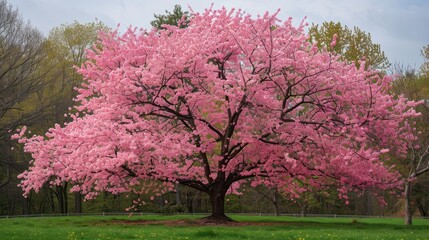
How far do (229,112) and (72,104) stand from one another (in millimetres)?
19841

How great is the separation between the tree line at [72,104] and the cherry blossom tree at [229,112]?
299 cm

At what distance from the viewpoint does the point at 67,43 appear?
147 feet

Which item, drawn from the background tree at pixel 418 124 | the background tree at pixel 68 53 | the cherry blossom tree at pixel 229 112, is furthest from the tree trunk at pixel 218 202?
the background tree at pixel 68 53

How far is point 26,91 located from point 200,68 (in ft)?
44.1

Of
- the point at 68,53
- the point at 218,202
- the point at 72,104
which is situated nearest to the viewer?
the point at 218,202

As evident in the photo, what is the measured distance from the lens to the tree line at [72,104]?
30.2 m

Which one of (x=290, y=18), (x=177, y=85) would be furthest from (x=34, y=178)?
(x=290, y=18)

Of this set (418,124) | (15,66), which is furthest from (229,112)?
(418,124)

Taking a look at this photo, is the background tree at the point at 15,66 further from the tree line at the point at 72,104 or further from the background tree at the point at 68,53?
the background tree at the point at 68,53

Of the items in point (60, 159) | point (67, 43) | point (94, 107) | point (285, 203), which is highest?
point (67, 43)

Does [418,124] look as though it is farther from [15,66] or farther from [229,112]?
[15,66]

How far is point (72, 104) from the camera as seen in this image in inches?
1522

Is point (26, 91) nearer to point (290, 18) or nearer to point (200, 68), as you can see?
point (200, 68)

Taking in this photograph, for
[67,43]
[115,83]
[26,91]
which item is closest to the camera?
[115,83]
